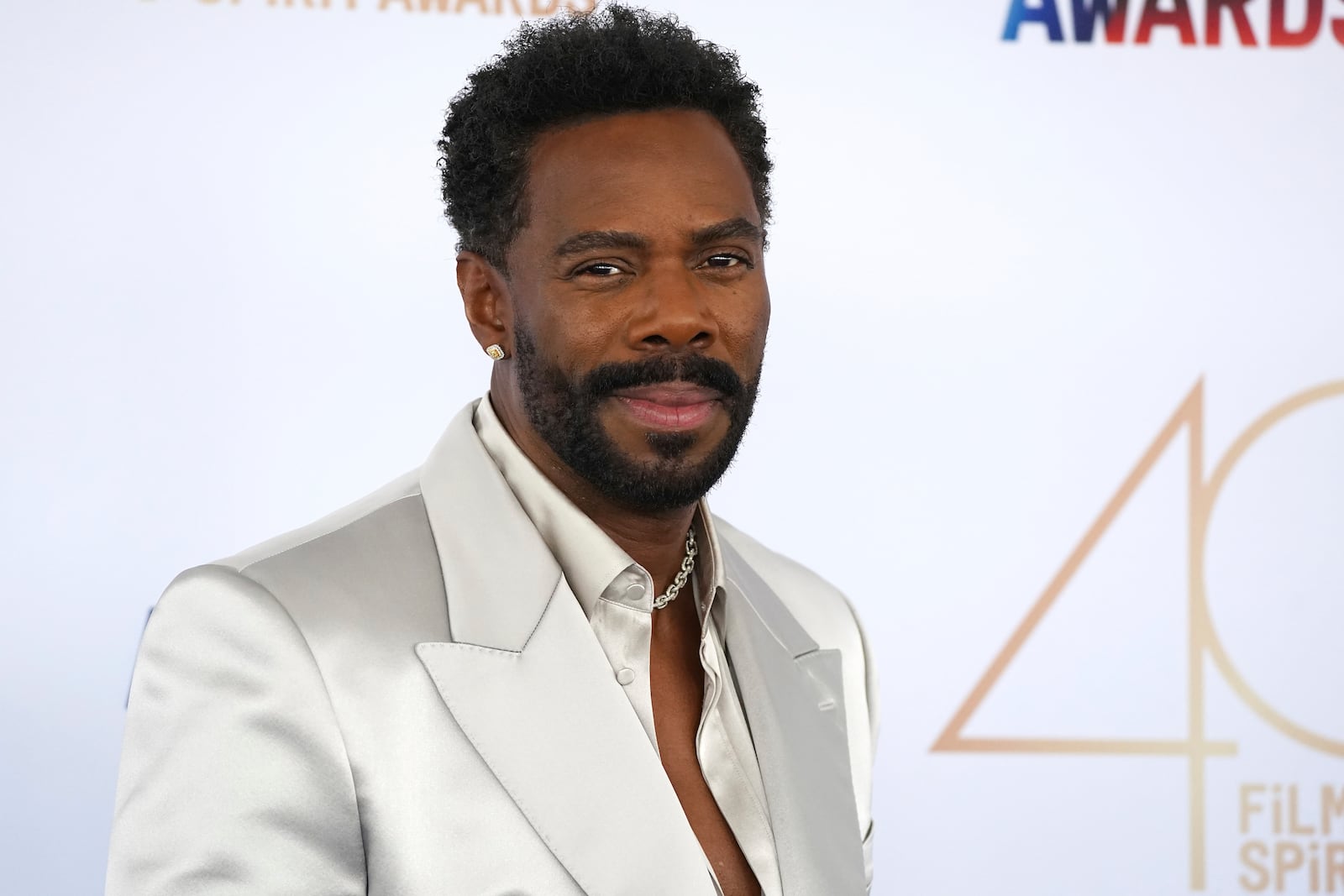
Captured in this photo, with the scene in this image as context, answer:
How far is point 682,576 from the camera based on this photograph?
1916 mm

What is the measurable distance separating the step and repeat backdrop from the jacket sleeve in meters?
1.53

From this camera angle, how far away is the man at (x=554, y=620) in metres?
1.48

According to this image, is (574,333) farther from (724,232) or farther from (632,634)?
(632,634)

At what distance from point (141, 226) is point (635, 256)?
170 cm

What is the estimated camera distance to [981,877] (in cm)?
315

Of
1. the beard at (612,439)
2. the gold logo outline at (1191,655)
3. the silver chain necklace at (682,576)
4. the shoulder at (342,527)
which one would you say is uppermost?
the beard at (612,439)

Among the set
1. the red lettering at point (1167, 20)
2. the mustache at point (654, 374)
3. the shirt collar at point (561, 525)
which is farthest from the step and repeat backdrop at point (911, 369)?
the mustache at point (654, 374)

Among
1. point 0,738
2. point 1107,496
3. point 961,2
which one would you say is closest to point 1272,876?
point 1107,496

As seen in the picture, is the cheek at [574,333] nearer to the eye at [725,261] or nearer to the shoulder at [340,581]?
the eye at [725,261]

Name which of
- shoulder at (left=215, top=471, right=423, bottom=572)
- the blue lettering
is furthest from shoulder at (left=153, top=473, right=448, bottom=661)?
the blue lettering

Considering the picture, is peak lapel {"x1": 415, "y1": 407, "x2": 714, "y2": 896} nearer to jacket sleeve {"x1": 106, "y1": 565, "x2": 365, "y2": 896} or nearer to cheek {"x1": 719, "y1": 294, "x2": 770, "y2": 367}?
jacket sleeve {"x1": 106, "y1": 565, "x2": 365, "y2": 896}

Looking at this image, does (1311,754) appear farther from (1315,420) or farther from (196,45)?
(196,45)

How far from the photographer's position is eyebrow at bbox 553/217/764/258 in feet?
5.60

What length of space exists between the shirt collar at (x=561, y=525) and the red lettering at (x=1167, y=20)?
83.5 inches
